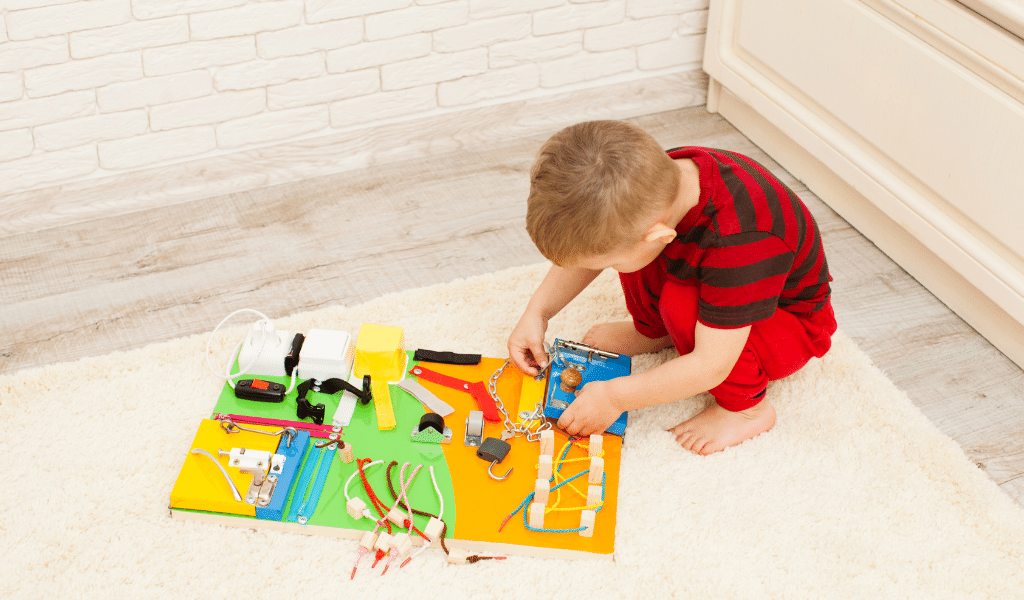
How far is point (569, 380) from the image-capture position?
1.23 m

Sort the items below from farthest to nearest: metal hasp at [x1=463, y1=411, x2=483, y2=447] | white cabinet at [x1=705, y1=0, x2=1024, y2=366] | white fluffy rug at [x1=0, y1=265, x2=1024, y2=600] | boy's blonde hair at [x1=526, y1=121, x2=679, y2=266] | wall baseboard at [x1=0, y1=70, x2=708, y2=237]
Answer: wall baseboard at [x1=0, y1=70, x2=708, y2=237]
white cabinet at [x1=705, y1=0, x2=1024, y2=366]
metal hasp at [x1=463, y1=411, x2=483, y2=447]
white fluffy rug at [x1=0, y1=265, x2=1024, y2=600]
boy's blonde hair at [x1=526, y1=121, x2=679, y2=266]

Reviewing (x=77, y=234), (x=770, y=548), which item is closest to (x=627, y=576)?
(x=770, y=548)

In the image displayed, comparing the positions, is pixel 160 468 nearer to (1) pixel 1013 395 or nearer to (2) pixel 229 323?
(2) pixel 229 323

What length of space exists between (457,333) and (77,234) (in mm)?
789

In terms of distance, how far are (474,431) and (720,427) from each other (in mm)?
351

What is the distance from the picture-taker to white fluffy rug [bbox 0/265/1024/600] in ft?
3.43

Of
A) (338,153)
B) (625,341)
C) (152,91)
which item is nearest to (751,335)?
(625,341)

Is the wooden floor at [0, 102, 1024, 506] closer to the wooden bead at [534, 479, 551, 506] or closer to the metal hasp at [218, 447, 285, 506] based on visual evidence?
the metal hasp at [218, 447, 285, 506]

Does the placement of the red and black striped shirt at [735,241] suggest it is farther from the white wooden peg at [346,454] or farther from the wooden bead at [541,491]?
the white wooden peg at [346,454]

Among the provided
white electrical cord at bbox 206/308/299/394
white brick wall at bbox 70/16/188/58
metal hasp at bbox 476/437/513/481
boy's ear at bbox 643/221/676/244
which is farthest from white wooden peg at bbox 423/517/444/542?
white brick wall at bbox 70/16/188/58

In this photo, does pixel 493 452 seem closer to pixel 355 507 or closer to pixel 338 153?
pixel 355 507

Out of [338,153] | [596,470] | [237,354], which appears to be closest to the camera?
[596,470]

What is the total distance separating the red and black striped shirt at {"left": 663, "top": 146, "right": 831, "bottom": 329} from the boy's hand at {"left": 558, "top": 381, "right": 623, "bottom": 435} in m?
0.18

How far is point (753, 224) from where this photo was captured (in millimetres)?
981
